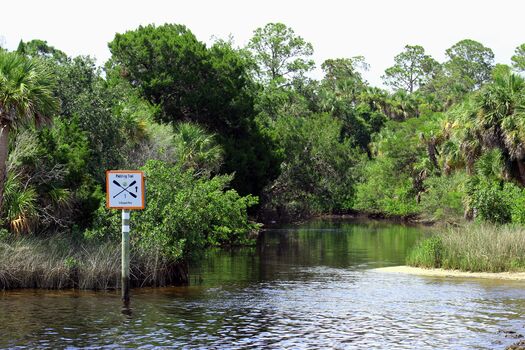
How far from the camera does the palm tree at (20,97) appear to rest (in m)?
26.7

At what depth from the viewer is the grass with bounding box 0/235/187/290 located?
26.3m

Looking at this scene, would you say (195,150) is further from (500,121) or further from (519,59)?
(519,59)

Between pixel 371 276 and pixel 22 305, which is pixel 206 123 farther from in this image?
pixel 22 305

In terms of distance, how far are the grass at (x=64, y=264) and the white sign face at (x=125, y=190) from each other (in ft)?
11.6

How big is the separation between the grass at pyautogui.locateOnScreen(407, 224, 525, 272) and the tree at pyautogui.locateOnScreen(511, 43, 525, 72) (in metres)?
75.4

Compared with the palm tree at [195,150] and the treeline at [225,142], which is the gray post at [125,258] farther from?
the palm tree at [195,150]

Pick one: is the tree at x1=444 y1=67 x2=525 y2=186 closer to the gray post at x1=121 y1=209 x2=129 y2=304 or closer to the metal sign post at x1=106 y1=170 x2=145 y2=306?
the metal sign post at x1=106 y1=170 x2=145 y2=306

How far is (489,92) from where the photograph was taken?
4534cm

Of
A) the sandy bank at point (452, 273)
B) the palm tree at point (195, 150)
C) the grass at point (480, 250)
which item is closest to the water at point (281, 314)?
the sandy bank at point (452, 273)

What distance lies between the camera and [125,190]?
78.2 feet

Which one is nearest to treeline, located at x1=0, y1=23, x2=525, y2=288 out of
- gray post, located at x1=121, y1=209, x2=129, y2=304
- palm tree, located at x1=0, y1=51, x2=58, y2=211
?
palm tree, located at x1=0, y1=51, x2=58, y2=211

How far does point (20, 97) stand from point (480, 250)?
1740 centimetres

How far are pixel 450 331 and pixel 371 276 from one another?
13473mm

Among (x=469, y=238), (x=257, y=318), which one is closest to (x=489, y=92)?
(x=469, y=238)
